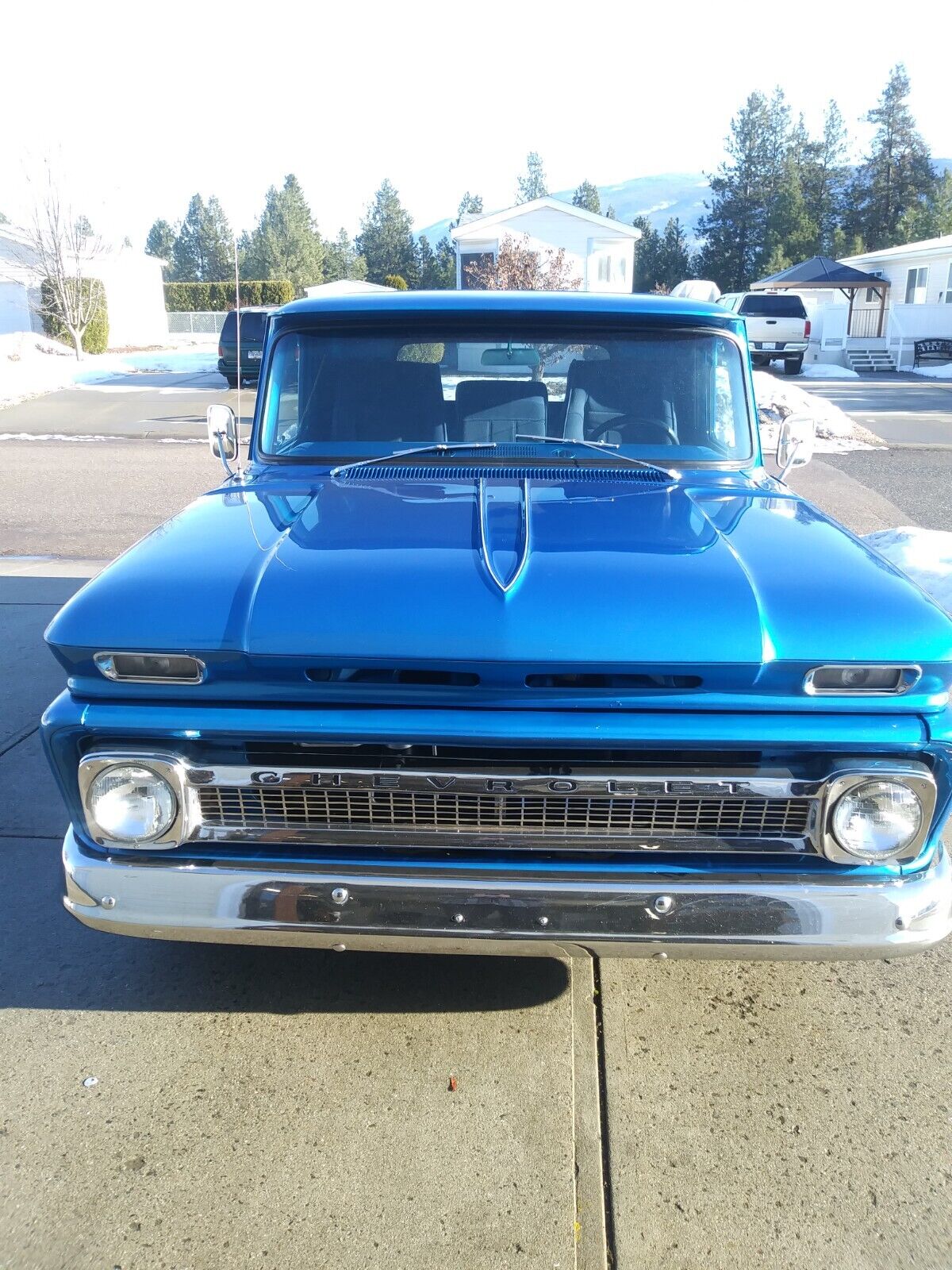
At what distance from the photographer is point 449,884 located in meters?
2.34

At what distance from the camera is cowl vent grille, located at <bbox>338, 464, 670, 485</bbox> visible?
3.22 meters

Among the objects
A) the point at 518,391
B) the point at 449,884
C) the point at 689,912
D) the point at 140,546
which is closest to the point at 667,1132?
the point at 689,912

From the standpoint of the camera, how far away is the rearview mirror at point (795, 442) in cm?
384

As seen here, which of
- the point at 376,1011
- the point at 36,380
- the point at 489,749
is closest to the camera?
the point at 489,749

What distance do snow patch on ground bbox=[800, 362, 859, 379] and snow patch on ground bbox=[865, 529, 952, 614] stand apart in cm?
2128

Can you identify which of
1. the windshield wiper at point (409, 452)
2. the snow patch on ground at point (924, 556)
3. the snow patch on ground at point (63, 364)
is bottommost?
the snow patch on ground at point (924, 556)

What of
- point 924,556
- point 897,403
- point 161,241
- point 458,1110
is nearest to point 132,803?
point 458,1110

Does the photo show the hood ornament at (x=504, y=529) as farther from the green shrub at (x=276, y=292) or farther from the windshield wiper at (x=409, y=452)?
the green shrub at (x=276, y=292)

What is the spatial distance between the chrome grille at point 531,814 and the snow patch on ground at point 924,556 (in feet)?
13.0

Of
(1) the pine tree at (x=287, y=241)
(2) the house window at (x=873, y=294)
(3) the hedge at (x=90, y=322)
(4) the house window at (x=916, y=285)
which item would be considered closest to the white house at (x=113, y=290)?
(3) the hedge at (x=90, y=322)

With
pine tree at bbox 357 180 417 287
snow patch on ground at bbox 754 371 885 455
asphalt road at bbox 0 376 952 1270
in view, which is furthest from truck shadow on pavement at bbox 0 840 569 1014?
pine tree at bbox 357 180 417 287

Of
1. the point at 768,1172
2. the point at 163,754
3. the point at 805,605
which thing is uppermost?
the point at 805,605

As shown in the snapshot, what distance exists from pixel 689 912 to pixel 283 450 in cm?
208

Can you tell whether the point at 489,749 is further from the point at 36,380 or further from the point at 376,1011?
the point at 36,380
